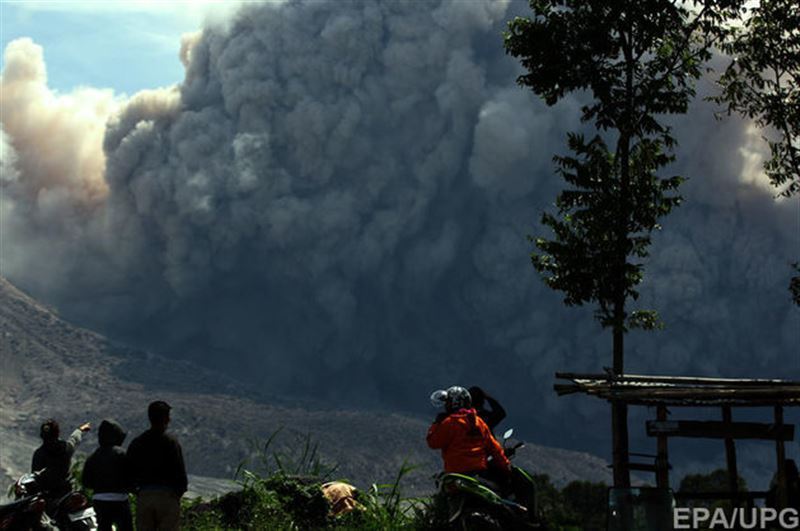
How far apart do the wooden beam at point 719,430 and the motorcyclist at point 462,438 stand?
2.66 m

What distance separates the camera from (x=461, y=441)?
45.4ft

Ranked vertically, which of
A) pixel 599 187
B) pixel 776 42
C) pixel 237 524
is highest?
pixel 776 42

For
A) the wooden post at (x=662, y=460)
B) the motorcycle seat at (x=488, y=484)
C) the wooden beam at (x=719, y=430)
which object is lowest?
the motorcycle seat at (x=488, y=484)

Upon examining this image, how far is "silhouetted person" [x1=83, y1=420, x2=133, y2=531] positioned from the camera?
1408 centimetres

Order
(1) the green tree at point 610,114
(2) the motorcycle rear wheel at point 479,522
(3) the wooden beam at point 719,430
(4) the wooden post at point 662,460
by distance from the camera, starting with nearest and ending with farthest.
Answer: (2) the motorcycle rear wheel at point 479,522 → (3) the wooden beam at point 719,430 → (4) the wooden post at point 662,460 → (1) the green tree at point 610,114

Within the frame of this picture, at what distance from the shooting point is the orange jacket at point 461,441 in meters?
13.8

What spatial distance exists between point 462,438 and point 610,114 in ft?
50.5

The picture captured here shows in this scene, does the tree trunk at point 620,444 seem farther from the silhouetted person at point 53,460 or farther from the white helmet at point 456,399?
the silhouetted person at point 53,460

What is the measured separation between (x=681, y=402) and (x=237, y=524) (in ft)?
26.0

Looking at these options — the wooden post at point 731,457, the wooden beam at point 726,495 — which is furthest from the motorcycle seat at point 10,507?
the wooden post at point 731,457

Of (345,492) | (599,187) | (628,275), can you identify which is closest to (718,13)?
(599,187)

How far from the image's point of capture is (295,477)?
2047 cm

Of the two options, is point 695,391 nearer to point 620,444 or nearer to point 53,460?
point 620,444

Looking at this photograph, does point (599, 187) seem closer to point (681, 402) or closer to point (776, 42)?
point (776, 42)
